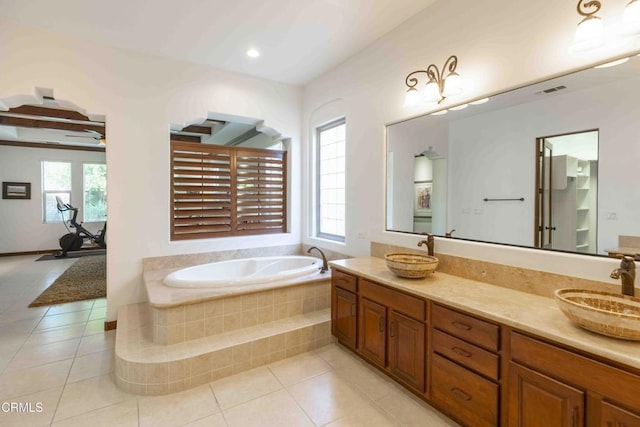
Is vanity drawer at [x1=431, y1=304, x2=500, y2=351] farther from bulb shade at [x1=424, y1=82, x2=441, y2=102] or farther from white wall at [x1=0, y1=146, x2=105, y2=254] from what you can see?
white wall at [x1=0, y1=146, x2=105, y2=254]

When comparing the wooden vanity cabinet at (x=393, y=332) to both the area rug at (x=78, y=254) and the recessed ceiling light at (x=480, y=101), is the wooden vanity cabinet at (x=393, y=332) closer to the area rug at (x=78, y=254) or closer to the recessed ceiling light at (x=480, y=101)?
the recessed ceiling light at (x=480, y=101)

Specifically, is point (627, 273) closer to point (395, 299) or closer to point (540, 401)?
point (540, 401)

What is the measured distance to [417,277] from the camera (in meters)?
2.18

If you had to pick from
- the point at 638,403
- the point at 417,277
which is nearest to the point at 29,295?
the point at 417,277

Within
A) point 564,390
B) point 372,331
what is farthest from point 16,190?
point 564,390

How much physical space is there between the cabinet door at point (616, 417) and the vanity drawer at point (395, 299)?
2.88 feet

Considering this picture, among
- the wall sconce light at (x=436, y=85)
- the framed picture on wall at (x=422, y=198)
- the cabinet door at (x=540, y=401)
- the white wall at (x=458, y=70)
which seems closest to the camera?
the cabinet door at (x=540, y=401)

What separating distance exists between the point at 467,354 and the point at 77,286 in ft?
18.1

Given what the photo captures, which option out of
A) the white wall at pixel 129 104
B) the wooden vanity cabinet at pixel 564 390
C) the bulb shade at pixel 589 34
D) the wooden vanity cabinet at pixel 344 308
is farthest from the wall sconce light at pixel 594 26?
the white wall at pixel 129 104

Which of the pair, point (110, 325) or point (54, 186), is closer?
point (110, 325)

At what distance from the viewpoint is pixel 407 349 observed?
206cm

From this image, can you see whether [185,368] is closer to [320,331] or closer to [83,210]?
[320,331]

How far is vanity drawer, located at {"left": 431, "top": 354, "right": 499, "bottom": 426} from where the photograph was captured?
5.16ft

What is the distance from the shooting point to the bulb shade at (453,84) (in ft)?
7.37
